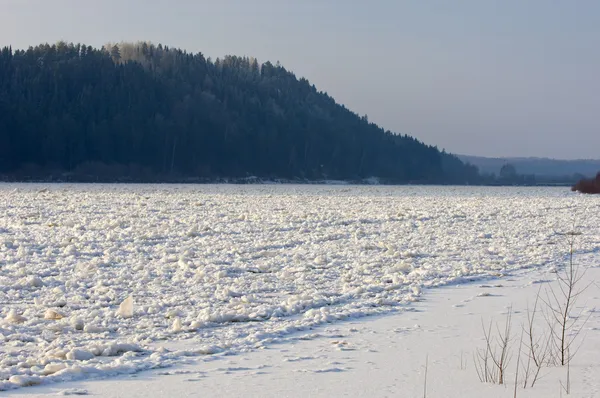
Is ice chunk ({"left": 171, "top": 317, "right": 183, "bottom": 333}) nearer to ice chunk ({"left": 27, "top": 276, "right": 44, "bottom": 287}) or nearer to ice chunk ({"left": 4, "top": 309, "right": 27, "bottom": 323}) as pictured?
ice chunk ({"left": 4, "top": 309, "right": 27, "bottom": 323})

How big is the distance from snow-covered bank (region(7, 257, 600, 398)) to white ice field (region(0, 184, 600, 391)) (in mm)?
293

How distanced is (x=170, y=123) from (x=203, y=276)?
107406 mm

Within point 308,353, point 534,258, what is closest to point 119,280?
point 308,353

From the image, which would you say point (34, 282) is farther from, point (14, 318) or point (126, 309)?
point (126, 309)

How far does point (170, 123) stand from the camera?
116 metres

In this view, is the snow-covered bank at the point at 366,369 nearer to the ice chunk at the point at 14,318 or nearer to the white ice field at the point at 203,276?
the white ice field at the point at 203,276

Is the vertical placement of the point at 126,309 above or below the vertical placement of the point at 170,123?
below

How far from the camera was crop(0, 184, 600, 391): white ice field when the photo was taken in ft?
22.1

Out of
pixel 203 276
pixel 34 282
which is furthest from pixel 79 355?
pixel 203 276

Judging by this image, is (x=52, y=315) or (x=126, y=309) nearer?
(x=52, y=315)

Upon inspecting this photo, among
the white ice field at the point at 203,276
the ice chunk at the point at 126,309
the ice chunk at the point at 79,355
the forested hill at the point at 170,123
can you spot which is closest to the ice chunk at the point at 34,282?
the white ice field at the point at 203,276

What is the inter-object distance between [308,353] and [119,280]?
4292mm

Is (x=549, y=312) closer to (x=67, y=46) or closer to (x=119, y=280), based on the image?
(x=119, y=280)

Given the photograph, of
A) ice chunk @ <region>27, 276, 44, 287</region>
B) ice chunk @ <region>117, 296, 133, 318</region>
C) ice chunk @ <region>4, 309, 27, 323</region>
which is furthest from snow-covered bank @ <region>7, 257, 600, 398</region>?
ice chunk @ <region>27, 276, 44, 287</region>
